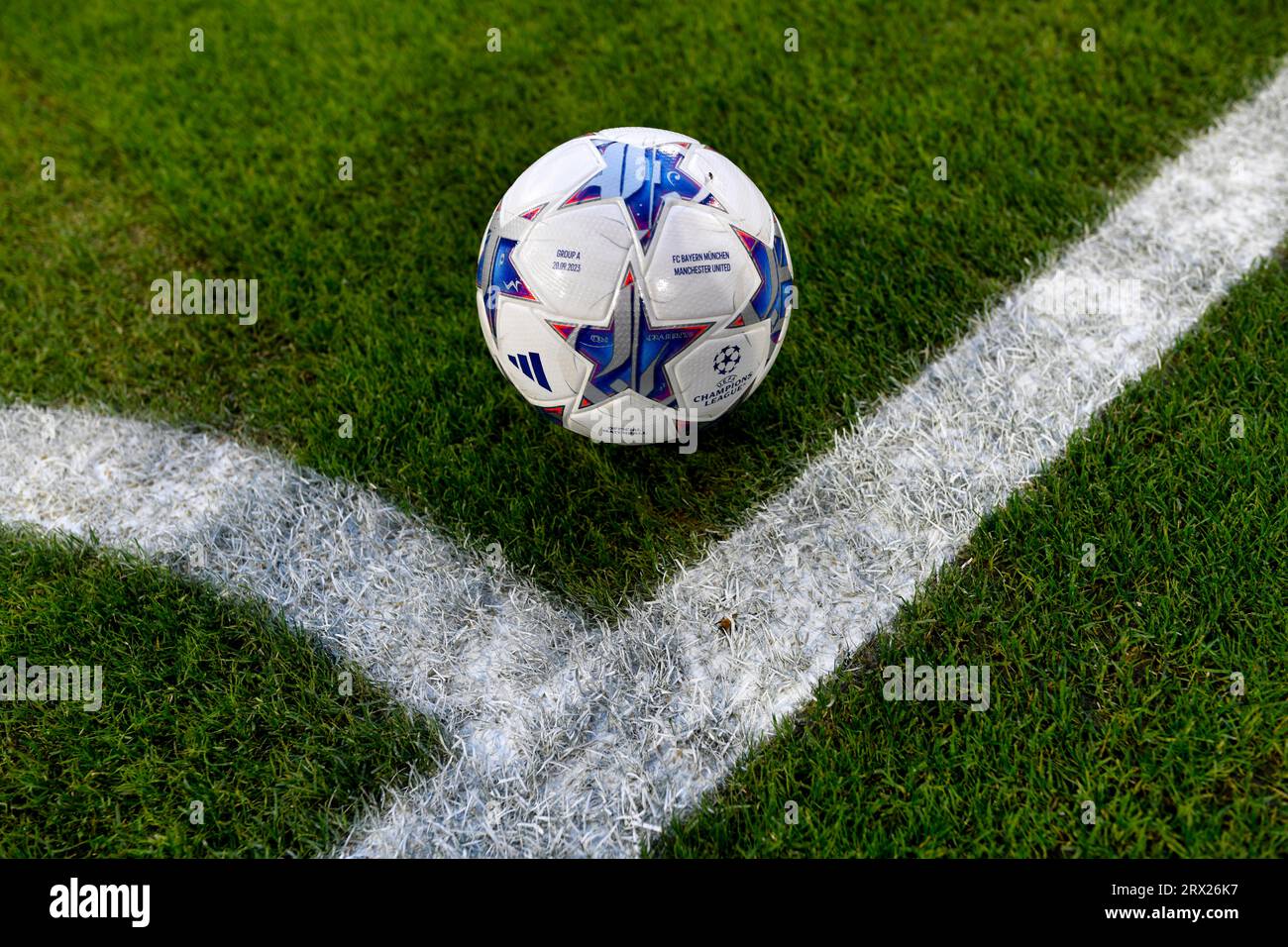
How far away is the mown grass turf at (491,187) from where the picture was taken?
10.7 feet

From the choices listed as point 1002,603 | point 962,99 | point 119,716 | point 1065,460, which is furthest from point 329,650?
point 962,99

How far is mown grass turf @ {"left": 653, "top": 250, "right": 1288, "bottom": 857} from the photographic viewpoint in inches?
94.1

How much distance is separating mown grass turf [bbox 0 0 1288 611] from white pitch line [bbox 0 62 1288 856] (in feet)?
0.47

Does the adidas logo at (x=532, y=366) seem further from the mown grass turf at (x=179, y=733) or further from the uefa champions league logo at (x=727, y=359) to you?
the mown grass turf at (x=179, y=733)

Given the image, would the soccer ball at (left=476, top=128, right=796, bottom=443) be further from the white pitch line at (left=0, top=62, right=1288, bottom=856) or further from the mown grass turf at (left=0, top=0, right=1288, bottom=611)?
the white pitch line at (left=0, top=62, right=1288, bottom=856)

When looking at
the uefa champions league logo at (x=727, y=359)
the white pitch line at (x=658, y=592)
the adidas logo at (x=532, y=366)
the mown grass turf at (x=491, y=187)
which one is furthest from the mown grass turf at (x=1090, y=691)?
the adidas logo at (x=532, y=366)

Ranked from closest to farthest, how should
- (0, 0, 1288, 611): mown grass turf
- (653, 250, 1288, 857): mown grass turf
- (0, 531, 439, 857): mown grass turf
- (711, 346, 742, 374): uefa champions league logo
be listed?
1. (653, 250, 1288, 857): mown grass turf
2. (0, 531, 439, 857): mown grass turf
3. (711, 346, 742, 374): uefa champions league logo
4. (0, 0, 1288, 611): mown grass turf

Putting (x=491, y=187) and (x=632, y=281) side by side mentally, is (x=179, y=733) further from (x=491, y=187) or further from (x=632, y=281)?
(x=491, y=187)

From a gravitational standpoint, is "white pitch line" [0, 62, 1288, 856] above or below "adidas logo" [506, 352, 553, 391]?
below

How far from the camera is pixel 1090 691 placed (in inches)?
→ 103

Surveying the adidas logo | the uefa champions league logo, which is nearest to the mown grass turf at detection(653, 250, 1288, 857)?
the uefa champions league logo

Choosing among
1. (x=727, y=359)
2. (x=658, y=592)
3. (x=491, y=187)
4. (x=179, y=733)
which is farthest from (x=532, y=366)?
(x=491, y=187)

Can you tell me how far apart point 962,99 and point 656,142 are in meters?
2.32

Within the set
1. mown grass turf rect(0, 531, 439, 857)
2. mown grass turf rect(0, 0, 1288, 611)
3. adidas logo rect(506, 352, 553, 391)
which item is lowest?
mown grass turf rect(0, 531, 439, 857)
